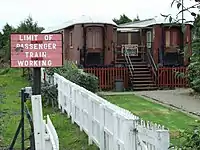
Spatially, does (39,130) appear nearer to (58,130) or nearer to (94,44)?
(58,130)

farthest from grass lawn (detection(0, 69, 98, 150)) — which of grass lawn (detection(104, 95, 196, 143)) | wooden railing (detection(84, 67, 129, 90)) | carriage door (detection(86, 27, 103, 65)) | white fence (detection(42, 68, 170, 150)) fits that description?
carriage door (detection(86, 27, 103, 65))

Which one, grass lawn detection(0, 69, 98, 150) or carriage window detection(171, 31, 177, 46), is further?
carriage window detection(171, 31, 177, 46)

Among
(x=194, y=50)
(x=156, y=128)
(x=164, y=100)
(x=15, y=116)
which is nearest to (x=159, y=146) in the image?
(x=156, y=128)

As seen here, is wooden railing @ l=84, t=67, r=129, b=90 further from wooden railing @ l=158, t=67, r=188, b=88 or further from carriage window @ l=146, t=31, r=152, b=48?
carriage window @ l=146, t=31, r=152, b=48

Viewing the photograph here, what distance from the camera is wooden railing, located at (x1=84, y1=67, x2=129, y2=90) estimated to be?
23.5m

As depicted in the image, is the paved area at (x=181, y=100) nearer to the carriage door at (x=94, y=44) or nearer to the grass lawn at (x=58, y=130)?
the grass lawn at (x=58, y=130)

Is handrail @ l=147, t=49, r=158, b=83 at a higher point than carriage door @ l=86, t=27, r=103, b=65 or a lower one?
lower

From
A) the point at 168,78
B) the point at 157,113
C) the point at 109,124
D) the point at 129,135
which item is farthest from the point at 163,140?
the point at 168,78

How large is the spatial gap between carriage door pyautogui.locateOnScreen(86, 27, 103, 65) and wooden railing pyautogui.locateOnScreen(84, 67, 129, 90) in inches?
83.3

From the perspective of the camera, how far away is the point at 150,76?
2452 cm

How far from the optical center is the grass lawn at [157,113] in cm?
1177

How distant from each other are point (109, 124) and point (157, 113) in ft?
23.4

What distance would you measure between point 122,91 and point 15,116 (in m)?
10.2

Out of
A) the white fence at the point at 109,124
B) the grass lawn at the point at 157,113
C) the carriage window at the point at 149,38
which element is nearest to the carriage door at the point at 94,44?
the carriage window at the point at 149,38
